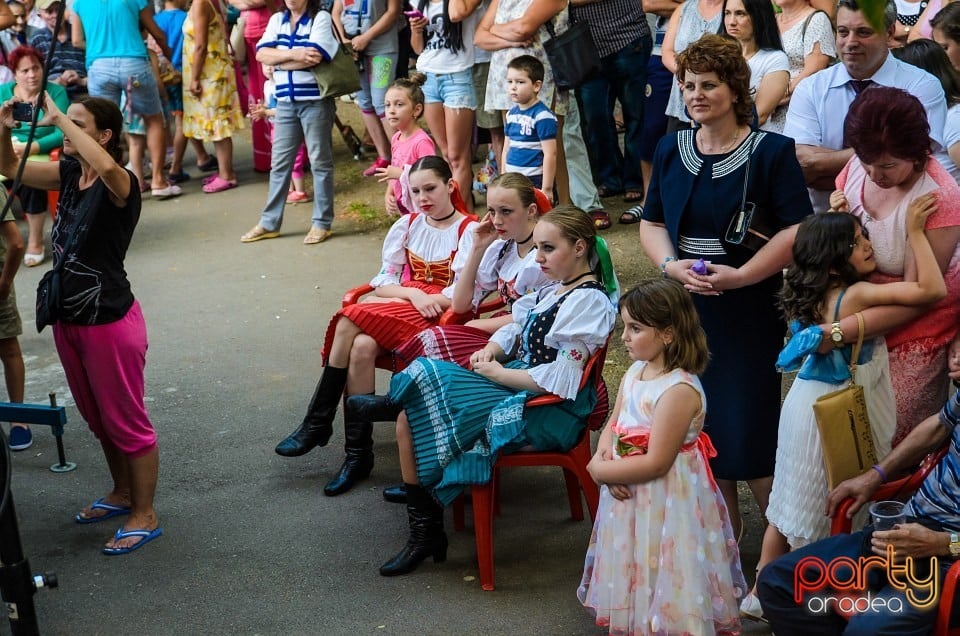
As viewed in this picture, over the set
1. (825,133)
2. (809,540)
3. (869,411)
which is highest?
(825,133)

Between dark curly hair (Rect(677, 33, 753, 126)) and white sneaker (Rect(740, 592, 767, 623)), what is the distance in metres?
1.56

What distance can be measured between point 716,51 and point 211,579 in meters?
2.59

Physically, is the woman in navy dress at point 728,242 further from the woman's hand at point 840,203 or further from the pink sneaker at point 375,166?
the pink sneaker at point 375,166

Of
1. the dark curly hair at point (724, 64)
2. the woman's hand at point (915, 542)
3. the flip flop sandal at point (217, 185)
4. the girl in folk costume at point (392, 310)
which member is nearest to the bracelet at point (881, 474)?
the woman's hand at point (915, 542)

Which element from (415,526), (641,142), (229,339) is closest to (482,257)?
(415,526)

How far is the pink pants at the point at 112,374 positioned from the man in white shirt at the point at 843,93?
2636 mm

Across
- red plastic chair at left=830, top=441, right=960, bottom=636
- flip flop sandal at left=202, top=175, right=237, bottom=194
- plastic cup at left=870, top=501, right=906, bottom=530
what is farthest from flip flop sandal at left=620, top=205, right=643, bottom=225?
plastic cup at left=870, top=501, right=906, bottom=530

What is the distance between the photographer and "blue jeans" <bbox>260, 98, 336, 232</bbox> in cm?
832

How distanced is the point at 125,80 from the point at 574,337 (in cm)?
667

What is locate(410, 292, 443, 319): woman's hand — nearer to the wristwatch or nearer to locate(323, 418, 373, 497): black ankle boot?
locate(323, 418, 373, 497): black ankle boot

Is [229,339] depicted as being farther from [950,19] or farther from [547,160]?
[950,19]

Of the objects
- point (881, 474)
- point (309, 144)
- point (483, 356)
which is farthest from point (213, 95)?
point (881, 474)

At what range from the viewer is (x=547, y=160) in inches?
262

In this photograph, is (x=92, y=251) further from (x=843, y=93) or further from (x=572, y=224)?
(x=843, y=93)
